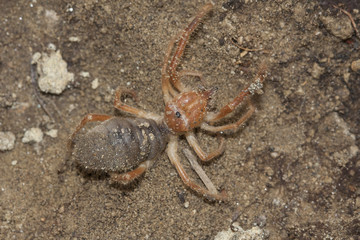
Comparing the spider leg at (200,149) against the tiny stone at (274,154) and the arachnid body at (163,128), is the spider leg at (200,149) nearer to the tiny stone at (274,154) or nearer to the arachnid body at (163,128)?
the arachnid body at (163,128)

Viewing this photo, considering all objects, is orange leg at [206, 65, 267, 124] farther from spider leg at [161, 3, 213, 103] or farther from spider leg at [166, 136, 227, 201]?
spider leg at [166, 136, 227, 201]

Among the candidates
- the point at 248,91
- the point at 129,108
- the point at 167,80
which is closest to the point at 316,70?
the point at 248,91

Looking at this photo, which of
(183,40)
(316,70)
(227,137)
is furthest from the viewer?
(227,137)

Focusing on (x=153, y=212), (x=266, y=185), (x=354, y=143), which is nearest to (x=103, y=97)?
(x=153, y=212)

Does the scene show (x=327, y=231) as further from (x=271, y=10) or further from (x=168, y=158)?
(x=271, y=10)

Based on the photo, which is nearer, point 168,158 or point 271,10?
point 271,10

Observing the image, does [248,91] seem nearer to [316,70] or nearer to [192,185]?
[316,70]

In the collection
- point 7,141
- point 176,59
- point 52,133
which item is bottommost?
point 7,141
